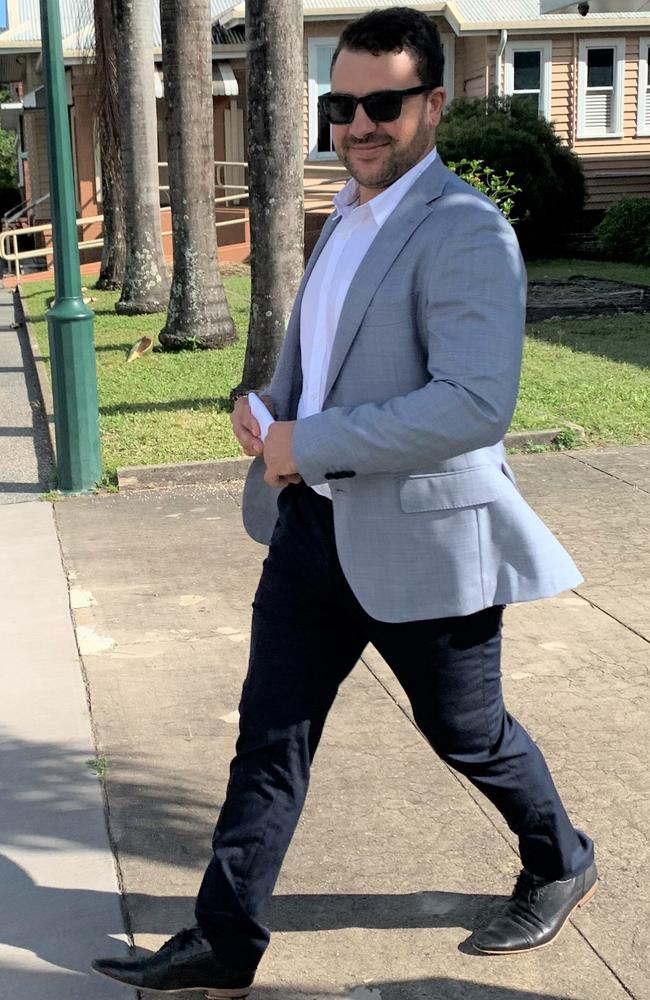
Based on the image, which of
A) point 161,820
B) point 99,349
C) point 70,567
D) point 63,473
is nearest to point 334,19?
point 99,349

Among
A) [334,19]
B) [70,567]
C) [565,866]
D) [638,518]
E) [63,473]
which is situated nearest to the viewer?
[565,866]

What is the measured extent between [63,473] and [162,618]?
250 cm

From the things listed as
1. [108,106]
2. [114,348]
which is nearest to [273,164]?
[114,348]

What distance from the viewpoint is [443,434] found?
8.19 feet

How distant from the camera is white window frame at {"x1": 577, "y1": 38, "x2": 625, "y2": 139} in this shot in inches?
992

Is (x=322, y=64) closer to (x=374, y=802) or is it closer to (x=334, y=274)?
(x=374, y=802)

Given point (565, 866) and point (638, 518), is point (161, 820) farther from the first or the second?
point (638, 518)

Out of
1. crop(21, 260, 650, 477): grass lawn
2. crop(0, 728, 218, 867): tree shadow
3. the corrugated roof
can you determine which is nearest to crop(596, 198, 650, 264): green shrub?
crop(21, 260, 650, 477): grass lawn

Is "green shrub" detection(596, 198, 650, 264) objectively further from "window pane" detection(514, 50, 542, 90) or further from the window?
the window

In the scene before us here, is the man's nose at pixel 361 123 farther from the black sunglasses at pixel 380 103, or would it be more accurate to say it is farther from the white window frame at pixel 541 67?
the white window frame at pixel 541 67

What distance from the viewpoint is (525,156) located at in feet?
67.4

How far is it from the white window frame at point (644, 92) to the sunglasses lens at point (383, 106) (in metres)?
24.7

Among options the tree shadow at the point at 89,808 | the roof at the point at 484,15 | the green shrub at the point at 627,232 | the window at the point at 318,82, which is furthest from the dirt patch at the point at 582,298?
the tree shadow at the point at 89,808

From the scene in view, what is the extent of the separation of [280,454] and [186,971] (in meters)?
1.18
